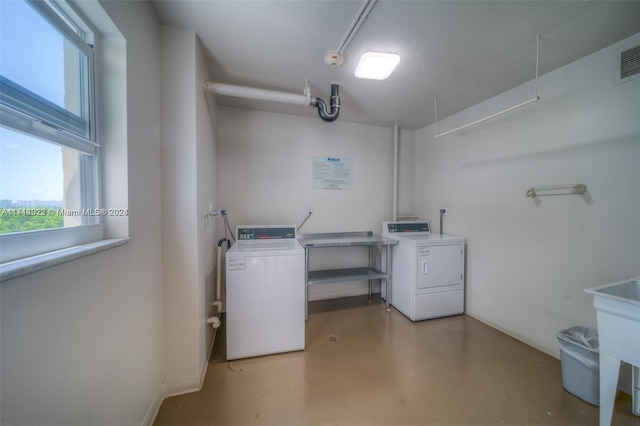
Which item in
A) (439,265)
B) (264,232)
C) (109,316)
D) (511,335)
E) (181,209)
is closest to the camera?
(109,316)

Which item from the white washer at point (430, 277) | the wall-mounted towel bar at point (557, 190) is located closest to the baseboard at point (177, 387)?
the white washer at point (430, 277)

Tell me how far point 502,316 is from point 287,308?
221cm

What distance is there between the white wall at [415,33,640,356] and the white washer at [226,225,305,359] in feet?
6.80

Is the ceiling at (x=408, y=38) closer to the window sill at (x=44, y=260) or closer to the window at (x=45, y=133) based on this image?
the window at (x=45, y=133)

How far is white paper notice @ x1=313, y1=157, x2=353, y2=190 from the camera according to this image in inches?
118

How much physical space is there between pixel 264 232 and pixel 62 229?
5.43 ft

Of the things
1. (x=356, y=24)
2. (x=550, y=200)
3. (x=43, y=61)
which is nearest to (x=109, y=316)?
(x=43, y=61)

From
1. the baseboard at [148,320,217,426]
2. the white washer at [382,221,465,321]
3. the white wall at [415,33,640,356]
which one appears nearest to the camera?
the baseboard at [148,320,217,426]

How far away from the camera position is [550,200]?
1.92 meters

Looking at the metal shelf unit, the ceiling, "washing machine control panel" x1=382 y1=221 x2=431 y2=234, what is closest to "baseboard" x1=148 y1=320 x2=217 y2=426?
the metal shelf unit

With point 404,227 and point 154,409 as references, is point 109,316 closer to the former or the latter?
point 154,409

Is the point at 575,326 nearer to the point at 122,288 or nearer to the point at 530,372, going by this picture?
the point at 530,372

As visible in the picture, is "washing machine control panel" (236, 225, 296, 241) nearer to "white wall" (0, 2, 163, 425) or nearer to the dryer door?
"white wall" (0, 2, 163, 425)

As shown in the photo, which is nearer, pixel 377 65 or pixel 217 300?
pixel 377 65
